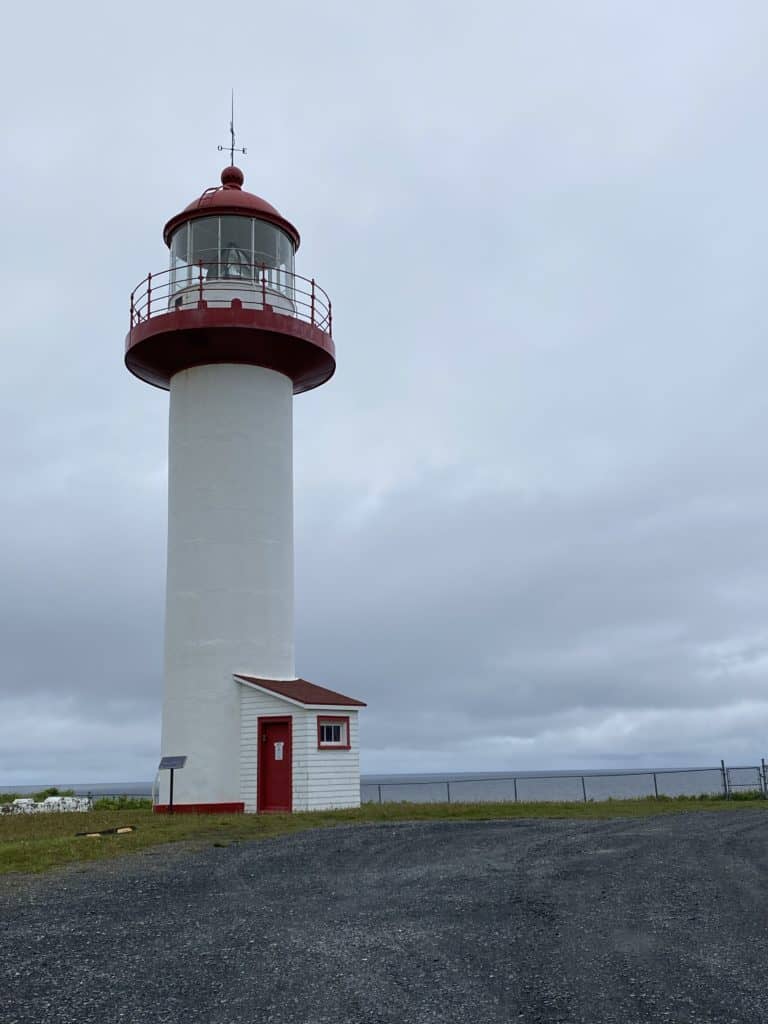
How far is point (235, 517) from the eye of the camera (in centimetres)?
2486

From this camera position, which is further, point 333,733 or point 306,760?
point 333,733

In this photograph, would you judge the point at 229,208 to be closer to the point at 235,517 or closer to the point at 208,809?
the point at 235,517

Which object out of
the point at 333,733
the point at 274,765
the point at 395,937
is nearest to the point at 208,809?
the point at 274,765

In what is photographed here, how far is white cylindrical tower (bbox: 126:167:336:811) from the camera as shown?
Answer: 24.1m

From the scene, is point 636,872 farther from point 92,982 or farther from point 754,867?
point 92,982

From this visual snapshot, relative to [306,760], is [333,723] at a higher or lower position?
higher

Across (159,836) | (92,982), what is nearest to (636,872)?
(92,982)

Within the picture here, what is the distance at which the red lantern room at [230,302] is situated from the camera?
2489cm

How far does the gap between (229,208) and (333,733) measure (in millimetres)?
13239

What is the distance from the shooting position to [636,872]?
12.5 metres

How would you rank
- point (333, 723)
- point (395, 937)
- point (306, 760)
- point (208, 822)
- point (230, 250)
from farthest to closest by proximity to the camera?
1. point (230, 250)
2. point (333, 723)
3. point (306, 760)
4. point (208, 822)
5. point (395, 937)

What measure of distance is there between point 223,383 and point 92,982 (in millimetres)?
18971

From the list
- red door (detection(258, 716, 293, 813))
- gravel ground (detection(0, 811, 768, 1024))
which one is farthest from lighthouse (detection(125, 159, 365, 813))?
gravel ground (detection(0, 811, 768, 1024))

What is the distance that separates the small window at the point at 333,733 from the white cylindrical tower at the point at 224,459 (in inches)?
76.9
